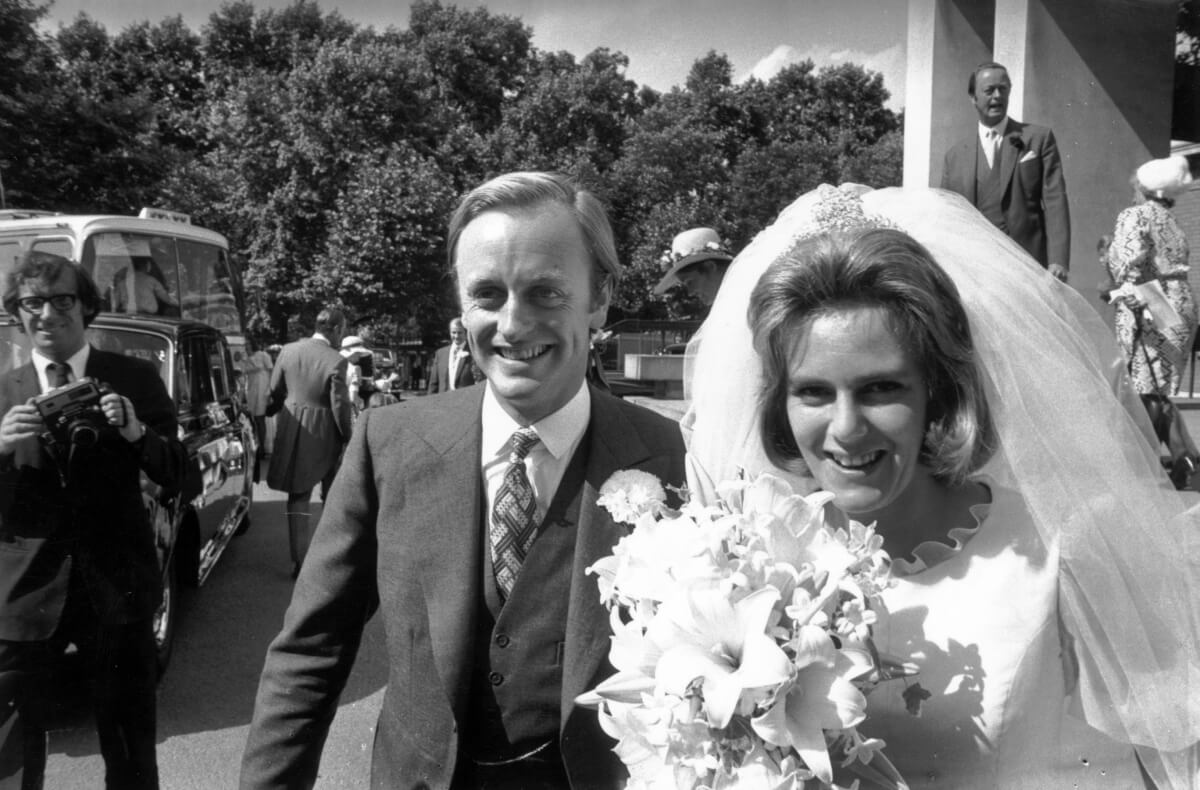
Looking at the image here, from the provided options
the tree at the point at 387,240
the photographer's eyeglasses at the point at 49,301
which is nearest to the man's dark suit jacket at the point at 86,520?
the photographer's eyeglasses at the point at 49,301

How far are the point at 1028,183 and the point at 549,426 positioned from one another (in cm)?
328

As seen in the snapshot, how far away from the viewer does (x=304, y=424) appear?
21.6ft

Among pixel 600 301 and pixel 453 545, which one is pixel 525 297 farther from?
pixel 453 545

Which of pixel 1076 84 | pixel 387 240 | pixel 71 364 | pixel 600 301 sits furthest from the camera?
pixel 387 240

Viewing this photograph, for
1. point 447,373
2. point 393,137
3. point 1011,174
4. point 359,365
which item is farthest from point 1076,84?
point 393,137

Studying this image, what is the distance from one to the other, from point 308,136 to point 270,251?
2.75m

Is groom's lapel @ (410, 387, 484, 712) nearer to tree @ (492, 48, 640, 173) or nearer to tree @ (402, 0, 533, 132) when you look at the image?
tree @ (402, 0, 533, 132)

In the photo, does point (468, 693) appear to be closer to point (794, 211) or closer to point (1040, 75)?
point (794, 211)

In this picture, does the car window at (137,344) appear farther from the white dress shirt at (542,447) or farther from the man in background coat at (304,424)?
the white dress shirt at (542,447)

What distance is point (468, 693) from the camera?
5.27 feet

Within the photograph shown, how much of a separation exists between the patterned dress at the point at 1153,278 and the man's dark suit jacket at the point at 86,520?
482cm

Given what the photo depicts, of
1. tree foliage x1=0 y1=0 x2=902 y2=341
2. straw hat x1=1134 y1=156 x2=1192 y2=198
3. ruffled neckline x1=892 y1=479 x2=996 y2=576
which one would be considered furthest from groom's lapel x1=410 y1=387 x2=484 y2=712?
tree foliage x1=0 y1=0 x2=902 y2=341

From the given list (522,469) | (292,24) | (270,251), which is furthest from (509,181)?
(270,251)

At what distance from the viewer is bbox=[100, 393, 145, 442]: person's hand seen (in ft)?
9.73
